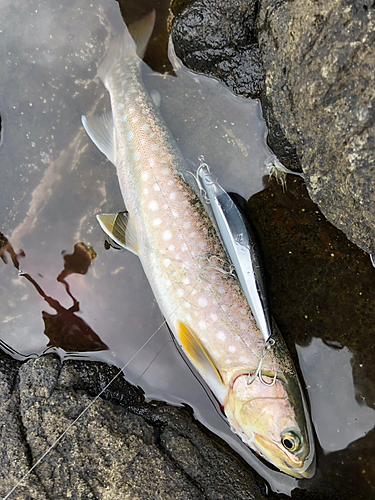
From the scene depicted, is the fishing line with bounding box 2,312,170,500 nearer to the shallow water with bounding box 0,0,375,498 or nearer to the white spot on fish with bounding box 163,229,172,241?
the shallow water with bounding box 0,0,375,498

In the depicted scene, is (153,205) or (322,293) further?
(322,293)

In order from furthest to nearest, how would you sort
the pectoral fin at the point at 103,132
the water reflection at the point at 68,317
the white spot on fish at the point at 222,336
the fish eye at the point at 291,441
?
1. the water reflection at the point at 68,317
2. the pectoral fin at the point at 103,132
3. the white spot on fish at the point at 222,336
4. the fish eye at the point at 291,441

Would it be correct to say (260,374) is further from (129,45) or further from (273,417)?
(129,45)

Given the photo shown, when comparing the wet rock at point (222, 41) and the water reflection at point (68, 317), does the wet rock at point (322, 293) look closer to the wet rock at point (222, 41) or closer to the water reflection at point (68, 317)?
the wet rock at point (222, 41)

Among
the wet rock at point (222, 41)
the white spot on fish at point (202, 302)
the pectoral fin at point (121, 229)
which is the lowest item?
the pectoral fin at point (121, 229)

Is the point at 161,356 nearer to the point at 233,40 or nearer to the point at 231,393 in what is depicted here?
the point at 231,393

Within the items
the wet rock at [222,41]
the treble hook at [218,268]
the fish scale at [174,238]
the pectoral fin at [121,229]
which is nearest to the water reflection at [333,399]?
the fish scale at [174,238]

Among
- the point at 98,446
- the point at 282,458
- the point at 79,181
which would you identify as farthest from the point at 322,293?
the point at 79,181
